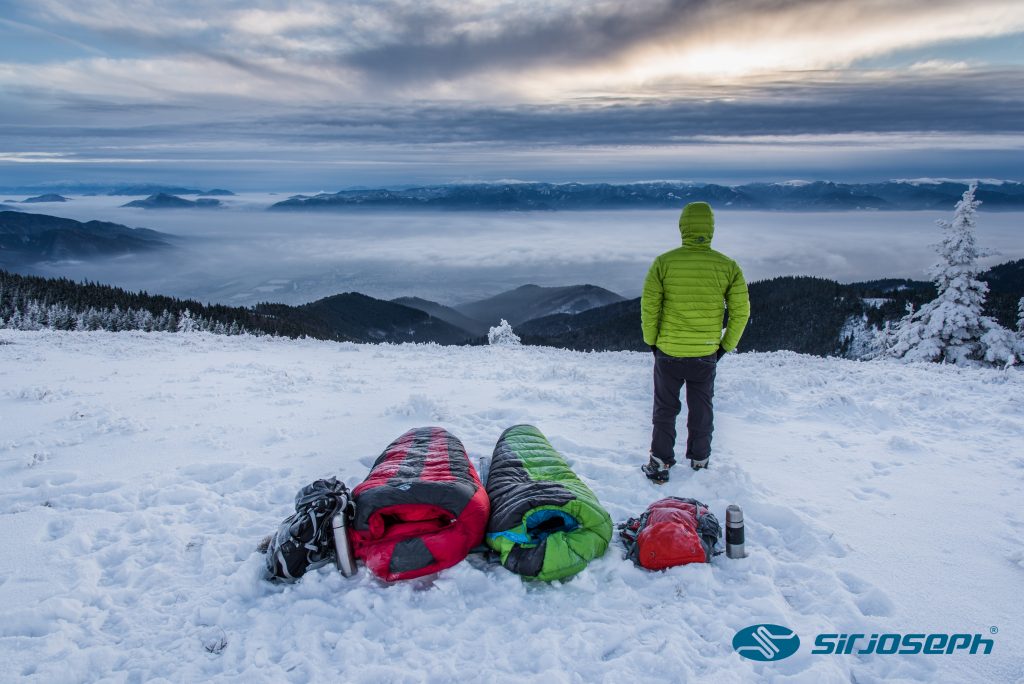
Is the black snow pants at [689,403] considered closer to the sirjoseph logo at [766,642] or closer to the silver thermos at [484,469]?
the silver thermos at [484,469]

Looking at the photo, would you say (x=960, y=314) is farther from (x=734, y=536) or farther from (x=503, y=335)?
(x=503, y=335)

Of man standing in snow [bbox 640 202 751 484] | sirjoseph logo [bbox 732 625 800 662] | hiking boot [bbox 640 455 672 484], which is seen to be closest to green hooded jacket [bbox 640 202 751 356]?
man standing in snow [bbox 640 202 751 484]

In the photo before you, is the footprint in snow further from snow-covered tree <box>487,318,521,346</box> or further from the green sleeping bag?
snow-covered tree <box>487,318,521,346</box>

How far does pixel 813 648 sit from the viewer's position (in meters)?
3.76

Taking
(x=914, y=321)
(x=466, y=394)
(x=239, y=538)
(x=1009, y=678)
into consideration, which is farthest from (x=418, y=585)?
(x=914, y=321)

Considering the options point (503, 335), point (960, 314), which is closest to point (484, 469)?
point (960, 314)

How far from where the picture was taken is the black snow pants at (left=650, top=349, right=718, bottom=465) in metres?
6.66

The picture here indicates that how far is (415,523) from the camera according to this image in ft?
15.2

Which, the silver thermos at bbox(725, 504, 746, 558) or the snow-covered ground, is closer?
the snow-covered ground

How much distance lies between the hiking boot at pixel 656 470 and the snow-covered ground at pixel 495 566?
0.41ft

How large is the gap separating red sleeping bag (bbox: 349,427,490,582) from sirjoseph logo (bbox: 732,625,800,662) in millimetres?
2203

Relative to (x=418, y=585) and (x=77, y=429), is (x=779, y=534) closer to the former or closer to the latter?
(x=418, y=585)

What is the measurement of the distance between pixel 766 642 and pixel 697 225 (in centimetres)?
447

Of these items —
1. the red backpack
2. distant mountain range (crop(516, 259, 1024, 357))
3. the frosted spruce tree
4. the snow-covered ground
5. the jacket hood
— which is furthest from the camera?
distant mountain range (crop(516, 259, 1024, 357))
